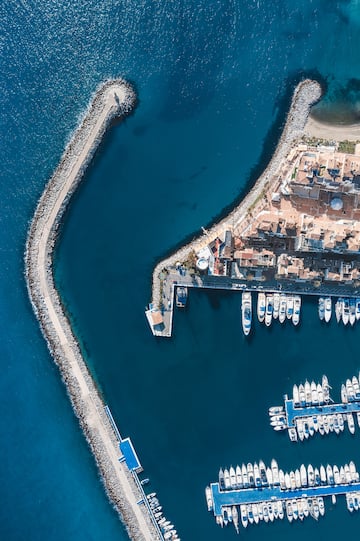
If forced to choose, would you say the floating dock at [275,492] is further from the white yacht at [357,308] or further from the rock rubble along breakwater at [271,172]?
the rock rubble along breakwater at [271,172]

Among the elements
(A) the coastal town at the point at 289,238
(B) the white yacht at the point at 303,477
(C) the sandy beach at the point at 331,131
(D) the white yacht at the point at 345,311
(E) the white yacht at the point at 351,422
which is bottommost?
(B) the white yacht at the point at 303,477

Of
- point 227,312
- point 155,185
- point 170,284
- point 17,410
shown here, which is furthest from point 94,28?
point 17,410

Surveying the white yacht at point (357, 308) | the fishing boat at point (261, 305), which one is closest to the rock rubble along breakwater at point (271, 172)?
the fishing boat at point (261, 305)

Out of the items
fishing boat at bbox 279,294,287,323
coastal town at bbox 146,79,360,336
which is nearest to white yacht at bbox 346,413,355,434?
fishing boat at bbox 279,294,287,323

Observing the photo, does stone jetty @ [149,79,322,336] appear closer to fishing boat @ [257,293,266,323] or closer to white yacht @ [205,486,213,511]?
fishing boat @ [257,293,266,323]

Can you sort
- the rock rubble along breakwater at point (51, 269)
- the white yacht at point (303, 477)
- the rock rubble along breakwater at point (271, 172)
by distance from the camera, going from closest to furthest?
the rock rubble along breakwater at point (51, 269)
the rock rubble along breakwater at point (271, 172)
the white yacht at point (303, 477)
